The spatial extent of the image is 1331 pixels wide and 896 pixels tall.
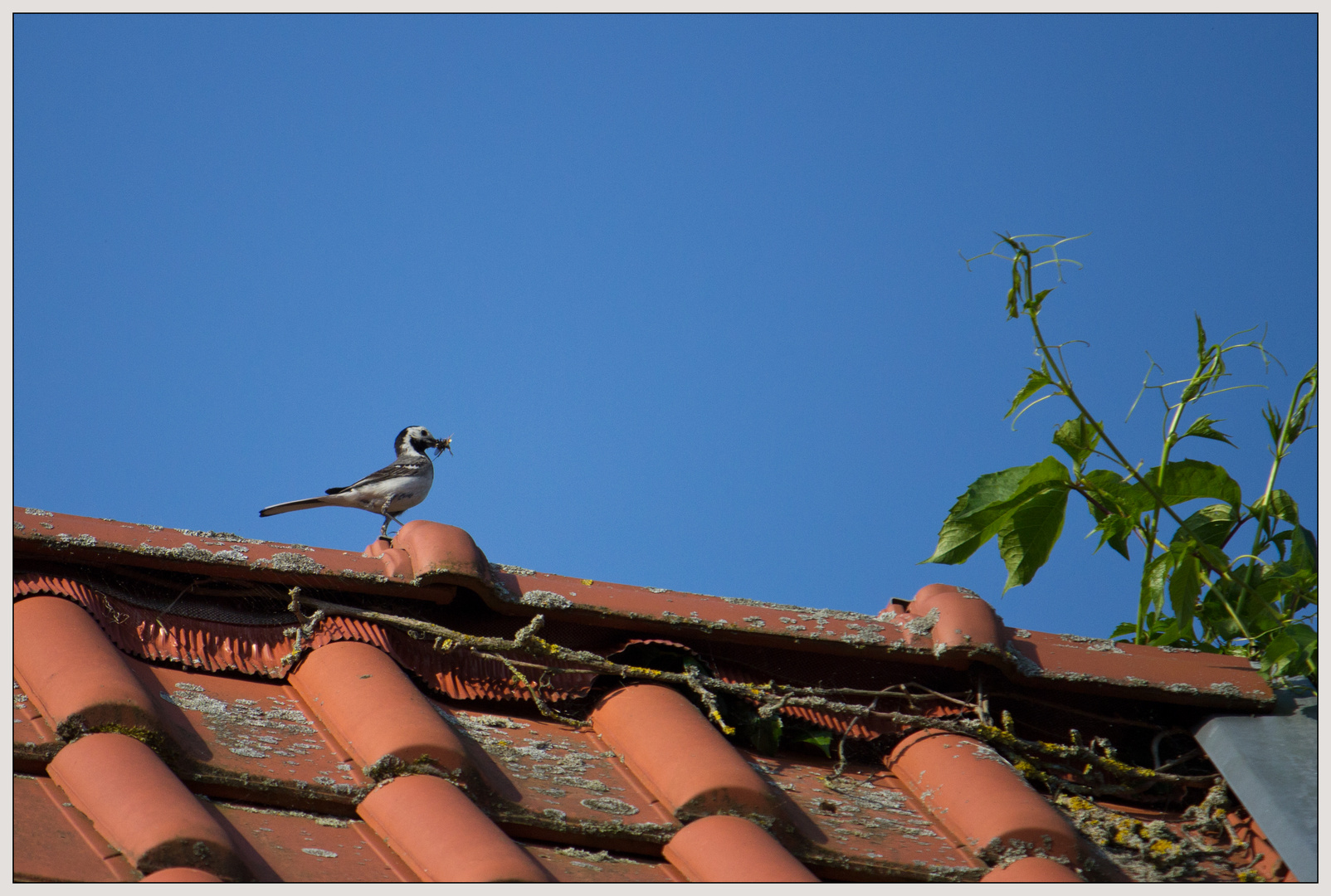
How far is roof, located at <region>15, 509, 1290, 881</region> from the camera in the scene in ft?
7.02

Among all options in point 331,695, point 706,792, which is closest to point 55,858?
point 331,695

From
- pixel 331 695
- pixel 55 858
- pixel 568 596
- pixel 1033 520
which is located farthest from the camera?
pixel 1033 520

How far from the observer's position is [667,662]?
9.64 ft

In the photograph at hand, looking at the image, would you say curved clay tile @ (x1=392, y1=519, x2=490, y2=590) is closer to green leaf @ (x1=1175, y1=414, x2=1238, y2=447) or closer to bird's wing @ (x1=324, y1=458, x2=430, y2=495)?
green leaf @ (x1=1175, y1=414, x2=1238, y2=447)

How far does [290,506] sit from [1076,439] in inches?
220

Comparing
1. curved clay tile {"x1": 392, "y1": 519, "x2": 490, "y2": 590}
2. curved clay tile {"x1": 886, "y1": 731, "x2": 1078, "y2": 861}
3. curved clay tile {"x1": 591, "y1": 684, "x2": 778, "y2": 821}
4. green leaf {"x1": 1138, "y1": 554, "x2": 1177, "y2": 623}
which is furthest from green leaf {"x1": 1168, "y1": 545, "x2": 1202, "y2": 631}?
curved clay tile {"x1": 392, "y1": 519, "x2": 490, "y2": 590}

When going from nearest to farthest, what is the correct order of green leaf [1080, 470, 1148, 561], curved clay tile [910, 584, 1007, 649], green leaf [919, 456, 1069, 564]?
curved clay tile [910, 584, 1007, 649] → green leaf [919, 456, 1069, 564] → green leaf [1080, 470, 1148, 561]

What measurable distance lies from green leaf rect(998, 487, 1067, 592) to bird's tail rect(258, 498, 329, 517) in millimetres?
5413

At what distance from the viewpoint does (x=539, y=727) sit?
8.94ft

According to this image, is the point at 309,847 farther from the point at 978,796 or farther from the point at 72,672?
the point at 978,796

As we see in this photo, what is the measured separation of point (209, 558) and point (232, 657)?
240mm

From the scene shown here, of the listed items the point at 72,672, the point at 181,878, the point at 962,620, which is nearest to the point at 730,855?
the point at 181,878

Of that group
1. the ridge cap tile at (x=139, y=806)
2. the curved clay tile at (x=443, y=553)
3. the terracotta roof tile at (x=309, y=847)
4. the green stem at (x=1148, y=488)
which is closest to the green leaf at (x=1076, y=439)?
the green stem at (x=1148, y=488)

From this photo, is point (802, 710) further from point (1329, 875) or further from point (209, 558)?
point (209, 558)
